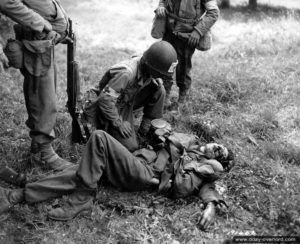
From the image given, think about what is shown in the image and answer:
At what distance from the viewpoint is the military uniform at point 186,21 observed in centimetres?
572

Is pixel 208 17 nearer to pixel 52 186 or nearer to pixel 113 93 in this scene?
pixel 113 93

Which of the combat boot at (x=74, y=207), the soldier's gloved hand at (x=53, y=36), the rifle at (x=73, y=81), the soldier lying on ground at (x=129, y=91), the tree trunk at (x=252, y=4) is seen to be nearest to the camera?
the combat boot at (x=74, y=207)

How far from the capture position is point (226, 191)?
451 cm

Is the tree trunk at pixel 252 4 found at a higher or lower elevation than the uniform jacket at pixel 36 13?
lower

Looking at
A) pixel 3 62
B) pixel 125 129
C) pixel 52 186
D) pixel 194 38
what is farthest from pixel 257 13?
pixel 52 186

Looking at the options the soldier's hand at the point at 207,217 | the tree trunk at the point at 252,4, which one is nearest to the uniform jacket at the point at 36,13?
the soldier's hand at the point at 207,217

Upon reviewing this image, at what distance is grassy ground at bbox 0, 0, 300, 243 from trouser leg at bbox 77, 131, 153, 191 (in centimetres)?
29

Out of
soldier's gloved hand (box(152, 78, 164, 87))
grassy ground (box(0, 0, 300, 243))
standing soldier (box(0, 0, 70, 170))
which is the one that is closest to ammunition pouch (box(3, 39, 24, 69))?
standing soldier (box(0, 0, 70, 170))

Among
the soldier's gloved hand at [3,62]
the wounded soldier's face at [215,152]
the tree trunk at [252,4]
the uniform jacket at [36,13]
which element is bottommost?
the soldier's gloved hand at [3,62]

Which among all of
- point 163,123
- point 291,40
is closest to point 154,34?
point 163,123

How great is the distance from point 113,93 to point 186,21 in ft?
6.62

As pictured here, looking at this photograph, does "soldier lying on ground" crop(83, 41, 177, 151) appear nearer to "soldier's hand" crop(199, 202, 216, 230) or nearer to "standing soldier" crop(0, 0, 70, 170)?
"standing soldier" crop(0, 0, 70, 170)

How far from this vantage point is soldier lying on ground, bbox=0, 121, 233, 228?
3.82m

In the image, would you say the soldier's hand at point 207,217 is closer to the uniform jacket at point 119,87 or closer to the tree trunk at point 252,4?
the uniform jacket at point 119,87
